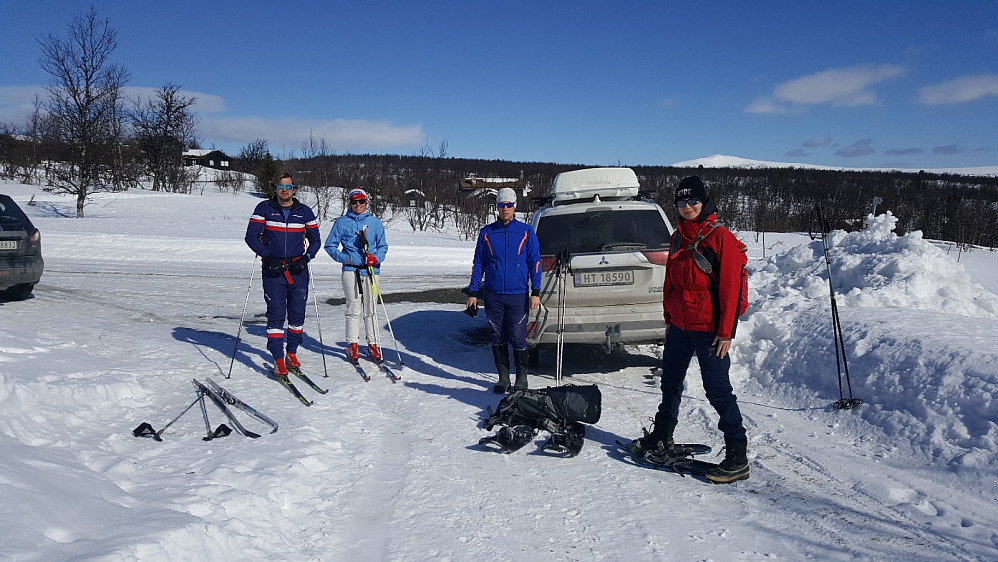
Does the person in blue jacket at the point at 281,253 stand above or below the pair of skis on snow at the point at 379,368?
above

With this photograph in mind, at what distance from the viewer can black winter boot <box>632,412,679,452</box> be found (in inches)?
171

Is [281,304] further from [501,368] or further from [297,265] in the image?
[501,368]

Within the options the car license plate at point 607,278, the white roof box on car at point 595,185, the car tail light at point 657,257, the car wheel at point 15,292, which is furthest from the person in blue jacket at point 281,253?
the car wheel at point 15,292

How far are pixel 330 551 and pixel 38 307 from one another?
8622 millimetres

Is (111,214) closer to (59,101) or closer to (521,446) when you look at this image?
(59,101)

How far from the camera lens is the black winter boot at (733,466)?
3934 mm

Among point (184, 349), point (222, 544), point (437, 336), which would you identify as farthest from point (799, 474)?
point (184, 349)

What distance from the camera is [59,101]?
2941cm

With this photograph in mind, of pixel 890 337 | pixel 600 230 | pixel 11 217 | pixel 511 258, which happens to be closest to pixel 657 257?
pixel 600 230

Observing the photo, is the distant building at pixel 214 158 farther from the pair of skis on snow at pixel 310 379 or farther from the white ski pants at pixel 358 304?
the pair of skis on snow at pixel 310 379

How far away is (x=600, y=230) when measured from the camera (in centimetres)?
641

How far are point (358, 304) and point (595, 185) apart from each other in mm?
3328

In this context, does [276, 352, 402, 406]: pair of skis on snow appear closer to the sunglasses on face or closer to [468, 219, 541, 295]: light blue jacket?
[468, 219, 541, 295]: light blue jacket

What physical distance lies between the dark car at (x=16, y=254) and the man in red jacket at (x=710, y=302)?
9848mm
